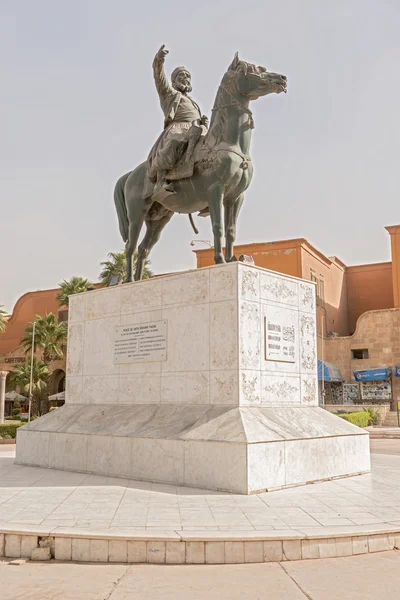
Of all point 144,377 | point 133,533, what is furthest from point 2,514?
point 144,377

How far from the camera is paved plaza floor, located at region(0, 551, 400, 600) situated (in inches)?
142

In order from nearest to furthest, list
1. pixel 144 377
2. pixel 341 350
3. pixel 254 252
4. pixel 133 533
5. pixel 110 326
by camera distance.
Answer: pixel 133 533 < pixel 144 377 < pixel 110 326 < pixel 341 350 < pixel 254 252

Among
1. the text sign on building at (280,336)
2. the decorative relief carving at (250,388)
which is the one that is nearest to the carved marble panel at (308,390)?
the text sign on building at (280,336)

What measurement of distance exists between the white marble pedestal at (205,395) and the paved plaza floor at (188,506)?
1.16 feet

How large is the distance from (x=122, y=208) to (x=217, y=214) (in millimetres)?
2915

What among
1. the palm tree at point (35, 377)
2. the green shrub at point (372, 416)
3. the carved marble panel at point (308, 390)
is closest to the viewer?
the carved marble panel at point (308, 390)

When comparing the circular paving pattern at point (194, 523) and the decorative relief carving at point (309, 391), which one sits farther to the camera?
the decorative relief carving at point (309, 391)

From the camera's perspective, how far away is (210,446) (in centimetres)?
675

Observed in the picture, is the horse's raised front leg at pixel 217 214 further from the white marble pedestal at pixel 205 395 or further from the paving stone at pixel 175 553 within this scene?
the paving stone at pixel 175 553

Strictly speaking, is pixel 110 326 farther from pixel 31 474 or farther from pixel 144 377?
pixel 31 474

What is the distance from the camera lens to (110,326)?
9508mm

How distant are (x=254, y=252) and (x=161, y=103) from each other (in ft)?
84.6

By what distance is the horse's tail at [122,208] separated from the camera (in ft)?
35.4

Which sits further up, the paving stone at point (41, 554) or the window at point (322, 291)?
the window at point (322, 291)
